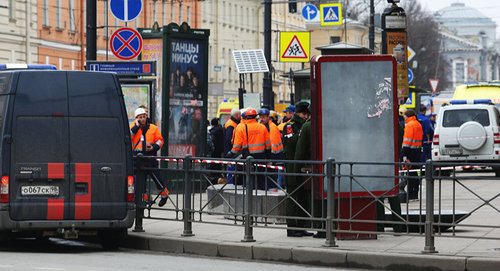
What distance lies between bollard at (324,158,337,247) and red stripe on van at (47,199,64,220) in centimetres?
322

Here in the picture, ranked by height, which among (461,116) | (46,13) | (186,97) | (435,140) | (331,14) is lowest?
(435,140)

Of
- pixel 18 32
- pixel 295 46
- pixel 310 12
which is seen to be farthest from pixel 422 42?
pixel 295 46

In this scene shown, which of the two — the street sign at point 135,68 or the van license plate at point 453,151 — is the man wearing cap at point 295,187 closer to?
the street sign at point 135,68

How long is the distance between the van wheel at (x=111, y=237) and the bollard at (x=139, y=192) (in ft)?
2.39

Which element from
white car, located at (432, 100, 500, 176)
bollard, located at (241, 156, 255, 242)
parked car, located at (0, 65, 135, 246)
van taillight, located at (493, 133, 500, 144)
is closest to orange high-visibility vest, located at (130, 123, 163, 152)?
parked car, located at (0, 65, 135, 246)

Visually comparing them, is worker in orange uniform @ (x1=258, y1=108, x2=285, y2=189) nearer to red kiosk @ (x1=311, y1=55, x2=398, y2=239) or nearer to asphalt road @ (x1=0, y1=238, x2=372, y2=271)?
red kiosk @ (x1=311, y1=55, x2=398, y2=239)

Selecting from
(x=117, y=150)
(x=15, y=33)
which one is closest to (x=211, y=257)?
(x=117, y=150)

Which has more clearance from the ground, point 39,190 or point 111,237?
point 39,190

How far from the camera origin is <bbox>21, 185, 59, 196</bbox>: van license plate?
14.7 meters

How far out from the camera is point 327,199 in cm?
1460

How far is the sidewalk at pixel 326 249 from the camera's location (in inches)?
525

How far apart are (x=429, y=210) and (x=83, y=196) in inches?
166

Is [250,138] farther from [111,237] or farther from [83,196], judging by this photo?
[83,196]

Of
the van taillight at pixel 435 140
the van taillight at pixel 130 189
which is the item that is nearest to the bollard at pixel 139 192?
the van taillight at pixel 130 189
